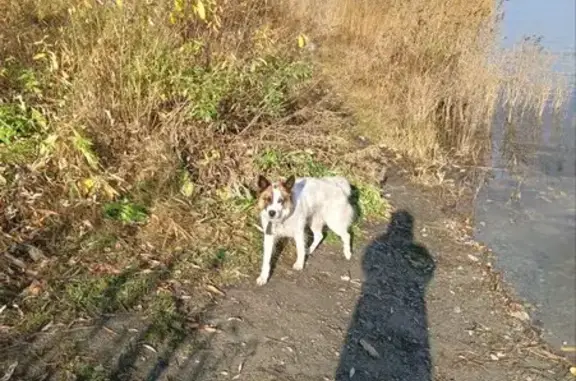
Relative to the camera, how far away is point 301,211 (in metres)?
5.02

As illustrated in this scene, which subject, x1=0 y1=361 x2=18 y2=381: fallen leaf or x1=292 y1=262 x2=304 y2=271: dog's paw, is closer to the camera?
x1=0 y1=361 x2=18 y2=381: fallen leaf

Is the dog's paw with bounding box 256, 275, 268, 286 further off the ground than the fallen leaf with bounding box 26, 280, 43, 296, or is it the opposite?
the fallen leaf with bounding box 26, 280, 43, 296

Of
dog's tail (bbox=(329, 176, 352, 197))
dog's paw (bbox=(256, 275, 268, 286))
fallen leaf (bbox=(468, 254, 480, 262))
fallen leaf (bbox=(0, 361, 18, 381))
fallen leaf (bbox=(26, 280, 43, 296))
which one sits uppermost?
dog's tail (bbox=(329, 176, 352, 197))

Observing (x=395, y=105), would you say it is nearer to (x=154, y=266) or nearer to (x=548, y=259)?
(x=548, y=259)

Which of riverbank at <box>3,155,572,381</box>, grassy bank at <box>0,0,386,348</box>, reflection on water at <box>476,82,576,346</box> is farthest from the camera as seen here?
reflection on water at <box>476,82,576,346</box>

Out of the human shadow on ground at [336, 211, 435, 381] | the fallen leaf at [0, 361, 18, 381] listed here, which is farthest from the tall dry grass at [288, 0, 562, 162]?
the fallen leaf at [0, 361, 18, 381]

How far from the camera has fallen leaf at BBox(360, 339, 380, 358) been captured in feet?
13.9

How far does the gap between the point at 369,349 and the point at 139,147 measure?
2680 mm

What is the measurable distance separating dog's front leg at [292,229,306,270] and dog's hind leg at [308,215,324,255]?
0.29m

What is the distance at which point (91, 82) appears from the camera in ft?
17.3

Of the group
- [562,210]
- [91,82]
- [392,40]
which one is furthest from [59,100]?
[392,40]

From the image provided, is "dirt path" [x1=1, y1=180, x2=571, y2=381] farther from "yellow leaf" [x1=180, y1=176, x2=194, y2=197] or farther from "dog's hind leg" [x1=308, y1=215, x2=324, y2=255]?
"yellow leaf" [x1=180, y1=176, x2=194, y2=197]

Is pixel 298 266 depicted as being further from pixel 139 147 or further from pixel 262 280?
pixel 139 147

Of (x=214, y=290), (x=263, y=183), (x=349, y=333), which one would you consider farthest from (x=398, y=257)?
(x=214, y=290)
